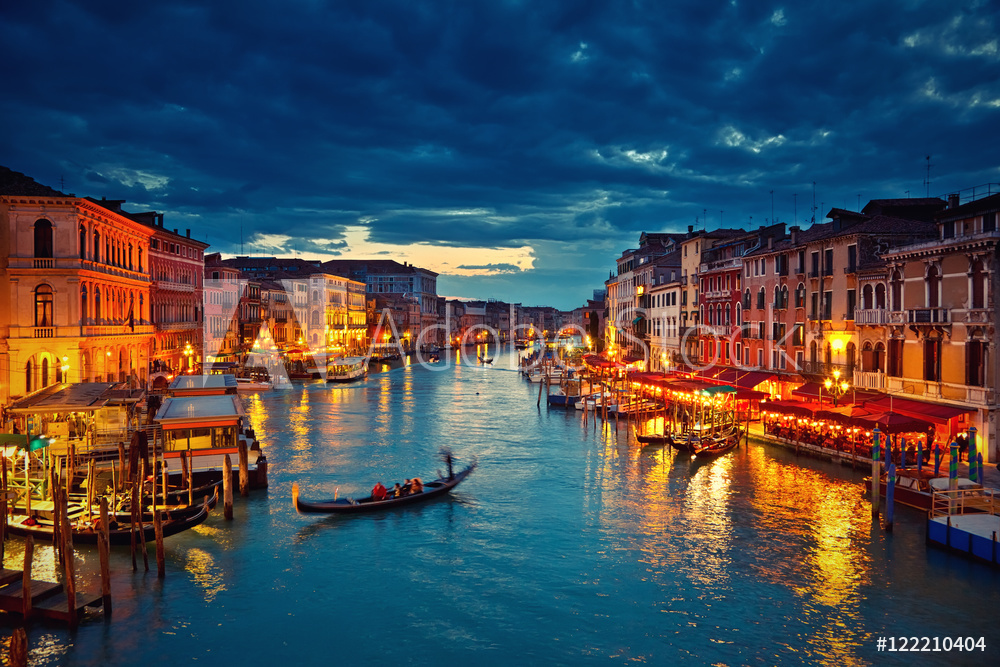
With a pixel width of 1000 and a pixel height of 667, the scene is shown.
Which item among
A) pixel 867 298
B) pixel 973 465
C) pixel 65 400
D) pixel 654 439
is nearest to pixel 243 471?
pixel 65 400

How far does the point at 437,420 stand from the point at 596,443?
10435 mm

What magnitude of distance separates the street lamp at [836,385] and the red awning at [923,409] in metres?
1.62

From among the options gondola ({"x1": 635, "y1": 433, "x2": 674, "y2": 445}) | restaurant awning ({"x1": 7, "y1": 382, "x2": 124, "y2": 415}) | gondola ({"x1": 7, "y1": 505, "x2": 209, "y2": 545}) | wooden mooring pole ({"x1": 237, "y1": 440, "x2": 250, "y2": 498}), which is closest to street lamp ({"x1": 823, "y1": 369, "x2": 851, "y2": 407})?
gondola ({"x1": 635, "y1": 433, "x2": 674, "y2": 445})

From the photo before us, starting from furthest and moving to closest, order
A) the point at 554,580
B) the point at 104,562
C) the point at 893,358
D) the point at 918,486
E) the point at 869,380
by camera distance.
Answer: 1. the point at 869,380
2. the point at 893,358
3. the point at 918,486
4. the point at 554,580
5. the point at 104,562

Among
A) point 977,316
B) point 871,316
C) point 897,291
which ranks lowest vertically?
point 977,316

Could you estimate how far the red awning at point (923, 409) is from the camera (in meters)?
22.1

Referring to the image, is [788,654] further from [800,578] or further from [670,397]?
[670,397]

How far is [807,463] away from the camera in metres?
26.1

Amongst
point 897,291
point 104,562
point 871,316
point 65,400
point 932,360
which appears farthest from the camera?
point 871,316

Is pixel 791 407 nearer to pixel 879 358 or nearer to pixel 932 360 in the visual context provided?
pixel 879 358

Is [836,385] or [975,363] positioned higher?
[975,363]

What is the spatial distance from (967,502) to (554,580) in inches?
409

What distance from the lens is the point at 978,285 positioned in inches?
853

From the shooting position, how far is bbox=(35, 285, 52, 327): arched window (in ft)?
97.9
